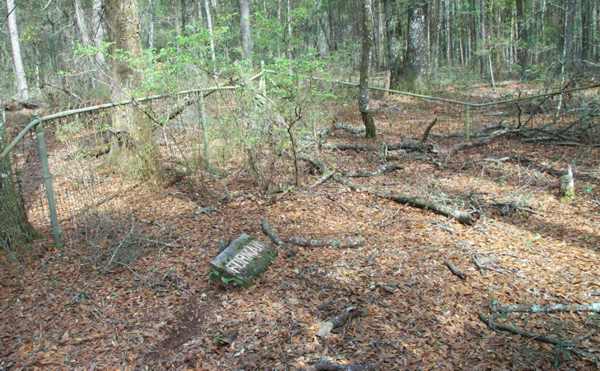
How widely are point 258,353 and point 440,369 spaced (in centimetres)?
130

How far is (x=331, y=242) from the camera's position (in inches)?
189

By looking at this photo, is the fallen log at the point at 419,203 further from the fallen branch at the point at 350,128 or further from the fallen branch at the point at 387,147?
the fallen branch at the point at 350,128

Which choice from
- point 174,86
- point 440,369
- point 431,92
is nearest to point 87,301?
point 440,369

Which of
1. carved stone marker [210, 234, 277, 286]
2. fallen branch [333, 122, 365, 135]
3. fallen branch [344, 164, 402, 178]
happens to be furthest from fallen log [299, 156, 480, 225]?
fallen branch [333, 122, 365, 135]

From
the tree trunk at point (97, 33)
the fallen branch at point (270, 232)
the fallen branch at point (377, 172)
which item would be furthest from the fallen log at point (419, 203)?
the tree trunk at point (97, 33)

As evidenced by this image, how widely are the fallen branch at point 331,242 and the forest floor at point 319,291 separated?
0.07 m

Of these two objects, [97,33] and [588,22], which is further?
[588,22]

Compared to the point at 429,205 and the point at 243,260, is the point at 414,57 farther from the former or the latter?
the point at 243,260

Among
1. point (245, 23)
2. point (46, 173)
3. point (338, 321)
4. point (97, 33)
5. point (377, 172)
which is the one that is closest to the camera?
point (338, 321)

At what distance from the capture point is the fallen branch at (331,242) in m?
4.76

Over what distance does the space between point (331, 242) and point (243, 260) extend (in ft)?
3.60

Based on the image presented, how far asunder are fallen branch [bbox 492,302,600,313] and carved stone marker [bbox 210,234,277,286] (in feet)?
7.00

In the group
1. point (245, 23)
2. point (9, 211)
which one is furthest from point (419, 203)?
point (245, 23)

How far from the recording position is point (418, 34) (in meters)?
14.8
